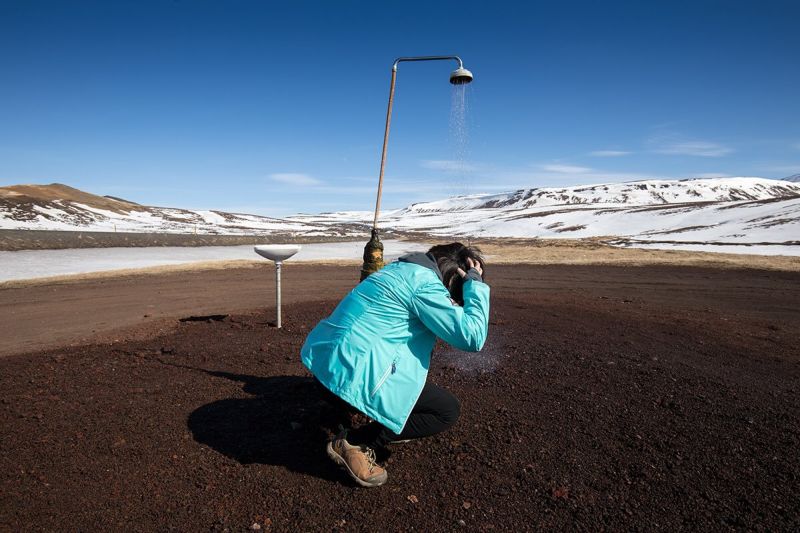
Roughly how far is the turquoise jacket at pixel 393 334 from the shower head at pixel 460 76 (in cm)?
461

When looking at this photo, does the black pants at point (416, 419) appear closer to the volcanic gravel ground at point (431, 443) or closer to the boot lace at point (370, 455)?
the boot lace at point (370, 455)

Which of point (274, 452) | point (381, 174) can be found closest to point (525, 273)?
point (381, 174)

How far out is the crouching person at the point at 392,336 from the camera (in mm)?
3152

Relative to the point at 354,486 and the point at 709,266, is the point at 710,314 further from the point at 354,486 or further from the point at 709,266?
the point at 709,266

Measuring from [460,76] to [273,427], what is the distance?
5.44 meters

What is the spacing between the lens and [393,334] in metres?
Result: 3.21

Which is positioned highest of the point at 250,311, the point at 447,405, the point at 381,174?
the point at 381,174

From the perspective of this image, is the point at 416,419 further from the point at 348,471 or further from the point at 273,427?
the point at 273,427

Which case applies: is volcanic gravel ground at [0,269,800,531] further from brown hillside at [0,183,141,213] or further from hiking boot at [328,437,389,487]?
brown hillside at [0,183,141,213]

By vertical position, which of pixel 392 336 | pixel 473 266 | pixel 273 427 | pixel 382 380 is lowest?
pixel 273 427

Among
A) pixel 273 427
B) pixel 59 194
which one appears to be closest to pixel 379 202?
pixel 273 427

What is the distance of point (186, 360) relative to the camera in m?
6.47

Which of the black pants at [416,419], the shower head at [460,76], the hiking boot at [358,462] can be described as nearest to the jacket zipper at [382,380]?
the black pants at [416,419]

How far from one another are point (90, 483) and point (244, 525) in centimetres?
130
